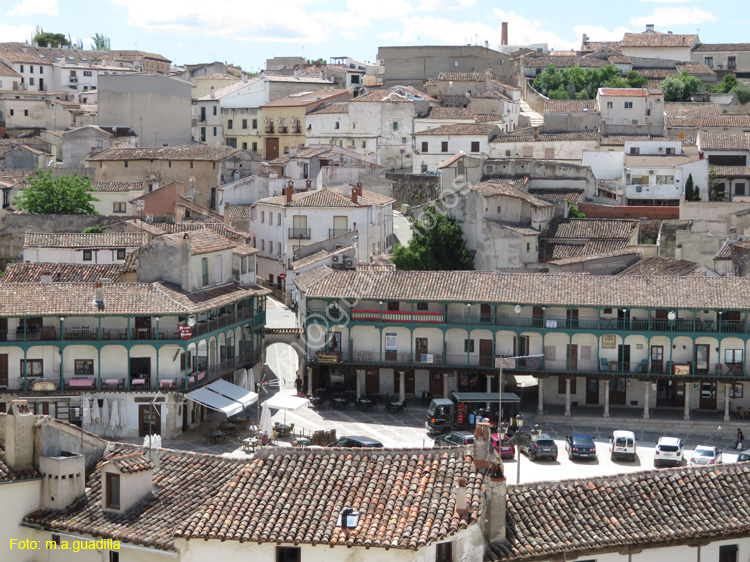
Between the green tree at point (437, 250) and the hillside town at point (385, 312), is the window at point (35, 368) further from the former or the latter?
the green tree at point (437, 250)

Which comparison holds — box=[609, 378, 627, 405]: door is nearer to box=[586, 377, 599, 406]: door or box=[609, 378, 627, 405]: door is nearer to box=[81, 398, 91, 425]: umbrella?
box=[586, 377, 599, 406]: door

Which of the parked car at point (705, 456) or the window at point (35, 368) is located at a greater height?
the window at point (35, 368)

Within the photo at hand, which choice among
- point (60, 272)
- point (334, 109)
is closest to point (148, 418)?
point (60, 272)

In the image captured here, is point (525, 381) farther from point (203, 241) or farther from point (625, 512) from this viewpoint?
point (625, 512)

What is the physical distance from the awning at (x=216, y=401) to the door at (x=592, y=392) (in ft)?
60.8

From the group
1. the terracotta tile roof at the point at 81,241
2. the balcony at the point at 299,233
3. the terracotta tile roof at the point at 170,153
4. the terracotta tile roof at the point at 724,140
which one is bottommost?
the balcony at the point at 299,233

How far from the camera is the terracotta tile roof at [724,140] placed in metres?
107

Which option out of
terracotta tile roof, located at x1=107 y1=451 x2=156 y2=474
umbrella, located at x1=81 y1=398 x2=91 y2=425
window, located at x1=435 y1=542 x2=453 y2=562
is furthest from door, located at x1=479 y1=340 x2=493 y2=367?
Result: window, located at x1=435 y1=542 x2=453 y2=562

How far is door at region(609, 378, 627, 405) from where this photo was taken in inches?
2768

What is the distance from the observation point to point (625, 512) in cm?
3675

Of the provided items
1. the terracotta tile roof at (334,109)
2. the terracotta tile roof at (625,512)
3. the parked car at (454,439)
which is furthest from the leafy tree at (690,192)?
→ the terracotta tile roof at (625,512)

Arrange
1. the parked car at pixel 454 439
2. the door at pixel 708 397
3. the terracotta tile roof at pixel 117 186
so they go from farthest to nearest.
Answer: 1. the terracotta tile roof at pixel 117 186
2. the door at pixel 708 397
3. the parked car at pixel 454 439

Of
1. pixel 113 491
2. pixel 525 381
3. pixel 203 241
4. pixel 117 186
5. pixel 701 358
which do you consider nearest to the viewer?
pixel 113 491

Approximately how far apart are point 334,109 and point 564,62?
39.5 m
